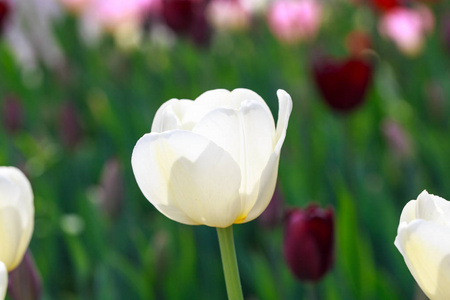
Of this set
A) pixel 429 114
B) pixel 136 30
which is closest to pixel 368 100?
pixel 429 114

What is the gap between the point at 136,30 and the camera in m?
2.59

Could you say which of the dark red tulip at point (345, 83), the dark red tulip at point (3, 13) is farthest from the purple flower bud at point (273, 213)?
the dark red tulip at point (3, 13)

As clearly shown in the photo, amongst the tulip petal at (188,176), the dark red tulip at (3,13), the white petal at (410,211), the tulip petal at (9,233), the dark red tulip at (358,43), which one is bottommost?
the dark red tulip at (358,43)

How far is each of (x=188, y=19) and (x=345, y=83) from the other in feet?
1.96

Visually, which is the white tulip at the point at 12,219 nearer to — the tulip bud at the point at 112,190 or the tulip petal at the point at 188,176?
the tulip petal at the point at 188,176

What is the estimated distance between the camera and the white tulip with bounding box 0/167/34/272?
0.52 metres

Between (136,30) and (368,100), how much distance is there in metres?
1.12

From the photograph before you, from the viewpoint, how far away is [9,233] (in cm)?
52

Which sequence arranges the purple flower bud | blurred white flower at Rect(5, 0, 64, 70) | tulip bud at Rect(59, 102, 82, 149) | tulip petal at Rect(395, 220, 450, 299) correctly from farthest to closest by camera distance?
blurred white flower at Rect(5, 0, 64, 70), tulip bud at Rect(59, 102, 82, 149), the purple flower bud, tulip petal at Rect(395, 220, 450, 299)

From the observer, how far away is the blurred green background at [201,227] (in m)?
1.01

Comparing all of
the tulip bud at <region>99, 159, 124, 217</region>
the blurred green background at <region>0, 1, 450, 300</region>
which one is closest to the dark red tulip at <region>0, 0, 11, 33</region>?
the blurred green background at <region>0, 1, 450, 300</region>

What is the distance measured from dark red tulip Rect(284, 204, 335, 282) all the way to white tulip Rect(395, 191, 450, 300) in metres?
0.30

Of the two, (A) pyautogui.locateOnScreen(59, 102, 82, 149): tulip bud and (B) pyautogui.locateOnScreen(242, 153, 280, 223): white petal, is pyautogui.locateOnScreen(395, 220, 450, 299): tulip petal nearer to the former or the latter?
(B) pyautogui.locateOnScreen(242, 153, 280, 223): white petal

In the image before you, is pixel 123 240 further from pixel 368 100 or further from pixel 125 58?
pixel 125 58
